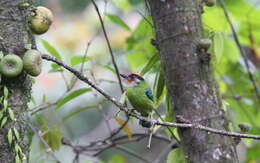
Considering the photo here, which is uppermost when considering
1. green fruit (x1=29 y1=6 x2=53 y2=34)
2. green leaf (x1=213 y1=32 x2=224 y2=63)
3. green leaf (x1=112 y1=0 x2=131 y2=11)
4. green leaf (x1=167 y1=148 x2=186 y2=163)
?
green leaf (x1=112 y1=0 x2=131 y2=11)

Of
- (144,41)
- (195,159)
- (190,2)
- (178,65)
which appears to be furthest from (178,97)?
(144,41)

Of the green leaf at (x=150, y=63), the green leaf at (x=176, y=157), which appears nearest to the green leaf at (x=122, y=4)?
the green leaf at (x=150, y=63)

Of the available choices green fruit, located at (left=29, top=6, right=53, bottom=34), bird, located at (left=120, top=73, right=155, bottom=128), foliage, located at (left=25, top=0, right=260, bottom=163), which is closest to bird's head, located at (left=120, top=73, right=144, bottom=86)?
bird, located at (left=120, top=73, right=155, bottom=128)

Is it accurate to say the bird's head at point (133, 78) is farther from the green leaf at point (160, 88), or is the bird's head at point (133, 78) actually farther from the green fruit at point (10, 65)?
the green fruit at point (10, 65)

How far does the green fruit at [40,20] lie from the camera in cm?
126

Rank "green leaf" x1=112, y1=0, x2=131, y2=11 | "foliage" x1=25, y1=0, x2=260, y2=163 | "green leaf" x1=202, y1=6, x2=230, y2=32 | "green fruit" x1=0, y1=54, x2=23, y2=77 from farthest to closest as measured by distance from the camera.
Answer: "green leaf" x1=112, y1=0, x2=131, y2=11 → "green leaf" x1=202, y1=6, x2=230, y2=32 → "foliage" x1=25, y1=0, x2=260, y2=163 → "green fruit" x1=0, y1=54, x2=23, y2=77

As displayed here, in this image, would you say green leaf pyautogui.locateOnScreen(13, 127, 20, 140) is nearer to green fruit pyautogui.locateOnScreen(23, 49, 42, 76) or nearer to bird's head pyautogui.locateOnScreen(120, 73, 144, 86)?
green fruit pyautogui.locateOnScreen(23, 49, 42, 76)

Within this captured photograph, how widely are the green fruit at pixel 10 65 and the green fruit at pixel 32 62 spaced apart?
0.02 metres

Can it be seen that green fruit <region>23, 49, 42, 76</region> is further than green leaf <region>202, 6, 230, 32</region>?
No

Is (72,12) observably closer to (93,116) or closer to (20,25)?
(93,116)

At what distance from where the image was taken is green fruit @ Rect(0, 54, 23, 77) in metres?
1.13

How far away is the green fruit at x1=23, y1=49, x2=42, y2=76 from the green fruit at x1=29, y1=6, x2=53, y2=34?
0.11 m

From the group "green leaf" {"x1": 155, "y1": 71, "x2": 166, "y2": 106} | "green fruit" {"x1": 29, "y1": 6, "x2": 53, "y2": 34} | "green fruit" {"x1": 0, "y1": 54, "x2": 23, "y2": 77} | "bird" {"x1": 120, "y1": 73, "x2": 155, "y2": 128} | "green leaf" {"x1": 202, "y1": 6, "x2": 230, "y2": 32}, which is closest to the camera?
"green fruit" {"x1": 0, "y1": 54, "x2": 23, "y2": 77}

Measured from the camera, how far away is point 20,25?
4.00ft
